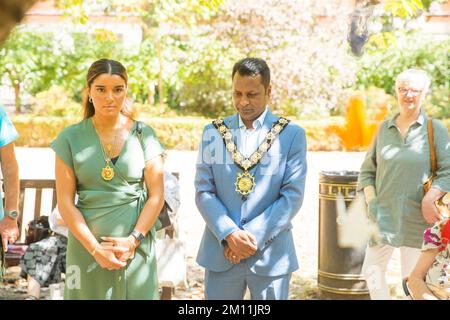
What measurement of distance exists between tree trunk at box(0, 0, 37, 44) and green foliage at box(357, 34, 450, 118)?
2157cm

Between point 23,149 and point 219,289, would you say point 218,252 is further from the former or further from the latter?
point 23,149

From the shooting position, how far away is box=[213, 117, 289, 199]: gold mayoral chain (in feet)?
13.3

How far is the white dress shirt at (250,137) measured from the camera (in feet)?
13.6

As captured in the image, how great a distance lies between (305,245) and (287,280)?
217 inches

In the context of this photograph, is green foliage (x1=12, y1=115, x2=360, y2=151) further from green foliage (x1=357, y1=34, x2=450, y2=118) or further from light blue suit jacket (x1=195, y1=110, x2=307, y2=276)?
light blue suit jacket (x1=195, y1=110, x2=307, y2=276)

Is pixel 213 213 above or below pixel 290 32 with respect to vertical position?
below

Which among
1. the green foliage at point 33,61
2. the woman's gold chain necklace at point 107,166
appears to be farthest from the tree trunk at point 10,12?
the green foliage at point 33,61

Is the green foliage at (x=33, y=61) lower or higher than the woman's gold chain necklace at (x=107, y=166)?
higher

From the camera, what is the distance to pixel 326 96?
2217 cm

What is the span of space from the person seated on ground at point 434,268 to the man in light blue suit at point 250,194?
0.67 metres

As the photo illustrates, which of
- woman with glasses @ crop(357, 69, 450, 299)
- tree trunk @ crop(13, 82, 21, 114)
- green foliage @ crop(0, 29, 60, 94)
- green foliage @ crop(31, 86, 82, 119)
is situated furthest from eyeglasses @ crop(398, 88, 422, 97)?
tree trunk @ crop(13, 82, 21, 114)

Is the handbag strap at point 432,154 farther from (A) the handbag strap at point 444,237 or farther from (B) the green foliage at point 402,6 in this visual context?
(B) the green foliage at point 402,6

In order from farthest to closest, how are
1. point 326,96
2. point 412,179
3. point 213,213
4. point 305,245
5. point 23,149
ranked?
point 326,96, point 23,149, point 305,245, point 412,179, point 213,213

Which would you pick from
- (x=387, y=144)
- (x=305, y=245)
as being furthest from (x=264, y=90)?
(x=305, y=245)
